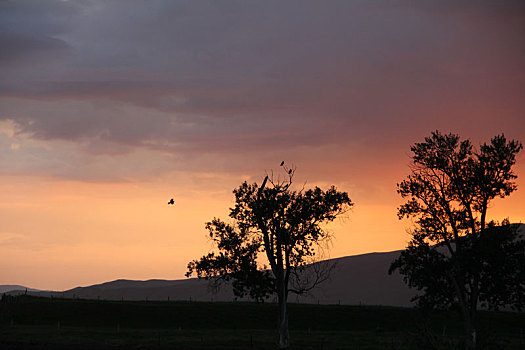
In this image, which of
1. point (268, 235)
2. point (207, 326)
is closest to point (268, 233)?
point (268, 235)

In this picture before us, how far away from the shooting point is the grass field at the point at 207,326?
2598 inches

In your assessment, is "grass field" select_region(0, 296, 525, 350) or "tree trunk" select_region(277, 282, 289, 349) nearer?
"tree trunk" select_region(277, 282, 289, 349)

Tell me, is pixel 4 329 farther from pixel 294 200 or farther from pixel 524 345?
pixel 524 345

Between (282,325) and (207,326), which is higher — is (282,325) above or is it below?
above

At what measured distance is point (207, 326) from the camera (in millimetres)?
92375

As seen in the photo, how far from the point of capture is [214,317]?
97562mm

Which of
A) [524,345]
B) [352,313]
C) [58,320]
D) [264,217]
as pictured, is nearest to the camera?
[264,217]

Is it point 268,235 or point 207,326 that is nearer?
point 268,235

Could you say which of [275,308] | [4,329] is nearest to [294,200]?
[4,329]

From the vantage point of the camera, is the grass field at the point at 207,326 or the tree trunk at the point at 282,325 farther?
the grass field at the point at 207,326

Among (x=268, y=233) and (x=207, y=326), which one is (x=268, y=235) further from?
(x=207, y=326)

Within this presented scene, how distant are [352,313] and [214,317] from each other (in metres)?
23.6

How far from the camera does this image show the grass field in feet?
217

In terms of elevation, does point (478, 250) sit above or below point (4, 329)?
above
